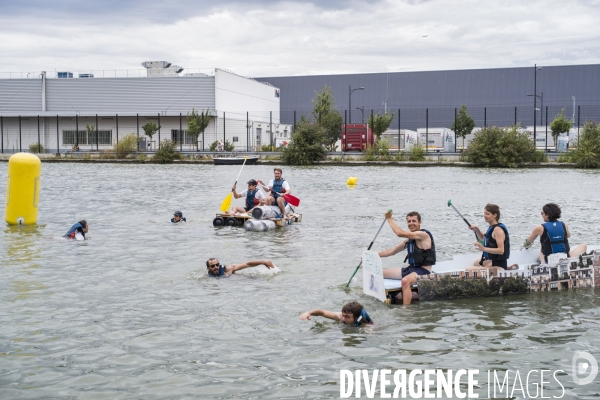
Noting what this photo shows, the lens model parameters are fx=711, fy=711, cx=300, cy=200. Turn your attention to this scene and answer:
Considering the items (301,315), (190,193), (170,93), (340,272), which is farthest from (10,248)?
(170,93)

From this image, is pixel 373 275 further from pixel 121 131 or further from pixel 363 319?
pixel 121 131

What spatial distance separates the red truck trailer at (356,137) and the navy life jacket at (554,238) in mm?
45534

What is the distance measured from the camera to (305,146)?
4891 centimetres

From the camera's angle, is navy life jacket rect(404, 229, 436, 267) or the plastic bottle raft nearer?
navy life jacket rect(404, 229, 436, 267)

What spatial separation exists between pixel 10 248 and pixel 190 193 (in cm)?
1328

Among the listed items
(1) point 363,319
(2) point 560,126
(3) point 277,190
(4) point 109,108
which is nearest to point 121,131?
(4) point 109,108

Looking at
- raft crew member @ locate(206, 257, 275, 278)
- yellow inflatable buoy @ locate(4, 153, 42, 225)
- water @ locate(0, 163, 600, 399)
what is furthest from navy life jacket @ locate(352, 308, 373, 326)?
yellow inflatable buoy @ locate(4, 153, 42, 225)

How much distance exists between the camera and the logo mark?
752cm

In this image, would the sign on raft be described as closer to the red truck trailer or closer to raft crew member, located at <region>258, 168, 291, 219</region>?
raft crew member, located at <region>258, 168, 291, 219</region>

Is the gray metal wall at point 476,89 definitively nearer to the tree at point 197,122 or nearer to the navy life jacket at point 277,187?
the tree at point 197,122

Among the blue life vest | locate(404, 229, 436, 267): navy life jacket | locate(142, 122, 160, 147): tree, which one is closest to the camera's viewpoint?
locate(404, 229, 436, 267): navy life jacket

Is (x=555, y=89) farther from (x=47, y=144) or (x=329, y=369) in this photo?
(x=329, y=369)

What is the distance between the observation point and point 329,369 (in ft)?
25.5

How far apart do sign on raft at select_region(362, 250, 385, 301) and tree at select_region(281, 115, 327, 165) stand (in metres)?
38.3
